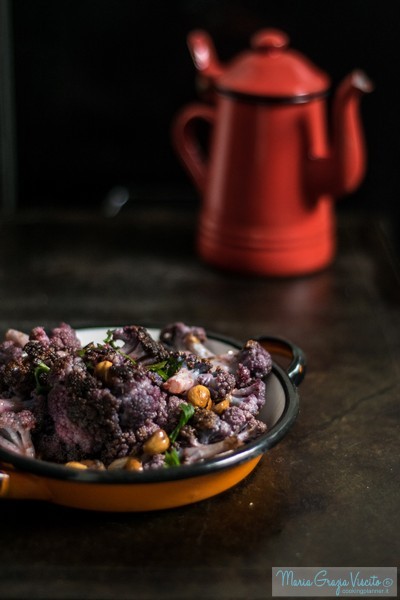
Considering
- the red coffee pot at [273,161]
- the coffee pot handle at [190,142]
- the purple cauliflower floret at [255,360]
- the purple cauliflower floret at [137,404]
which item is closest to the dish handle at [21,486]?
the purple cauliflower floret at [137,404]

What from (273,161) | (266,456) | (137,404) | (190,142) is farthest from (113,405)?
(190,142)

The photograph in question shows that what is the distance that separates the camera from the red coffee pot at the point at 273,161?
5.15 ft

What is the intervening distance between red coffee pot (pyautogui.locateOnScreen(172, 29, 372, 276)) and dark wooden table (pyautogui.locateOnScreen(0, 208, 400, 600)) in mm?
55

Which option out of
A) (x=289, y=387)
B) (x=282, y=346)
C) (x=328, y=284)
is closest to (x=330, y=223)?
(x=328, y=284)

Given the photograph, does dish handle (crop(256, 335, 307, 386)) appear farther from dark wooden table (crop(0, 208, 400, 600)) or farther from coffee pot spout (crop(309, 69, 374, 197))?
coffee pot spout (crop(309, 69, 374, 197))

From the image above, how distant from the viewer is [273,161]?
1.60m

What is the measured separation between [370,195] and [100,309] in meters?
0.85

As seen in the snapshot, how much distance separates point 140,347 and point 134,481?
8.6 inches

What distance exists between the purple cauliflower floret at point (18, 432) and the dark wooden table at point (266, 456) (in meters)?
0.07

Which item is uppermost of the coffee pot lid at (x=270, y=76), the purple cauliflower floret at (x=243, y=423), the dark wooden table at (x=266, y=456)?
the coffee pot lid at (x=270, y=76)

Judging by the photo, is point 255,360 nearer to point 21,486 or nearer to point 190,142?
point 21,486

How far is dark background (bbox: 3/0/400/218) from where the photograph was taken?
6.30 feet

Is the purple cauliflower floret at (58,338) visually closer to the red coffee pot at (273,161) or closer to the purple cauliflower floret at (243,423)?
the purple cauliflower floret at (243,423)

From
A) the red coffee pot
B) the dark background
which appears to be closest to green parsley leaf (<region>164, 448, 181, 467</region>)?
the red coffee pot
